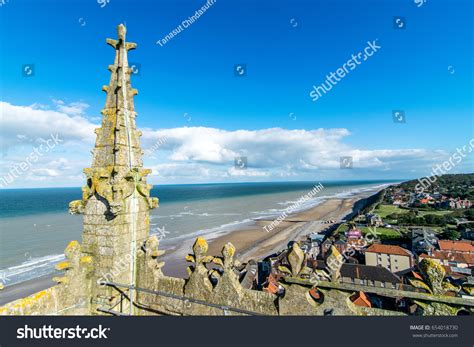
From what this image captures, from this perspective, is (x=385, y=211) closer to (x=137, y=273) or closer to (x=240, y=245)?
(x=240, y=245)

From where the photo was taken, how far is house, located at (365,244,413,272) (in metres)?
42.6

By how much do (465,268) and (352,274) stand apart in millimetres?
17703

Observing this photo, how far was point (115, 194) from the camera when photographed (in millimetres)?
4898

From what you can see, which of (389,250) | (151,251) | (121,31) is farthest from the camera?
(389,250)

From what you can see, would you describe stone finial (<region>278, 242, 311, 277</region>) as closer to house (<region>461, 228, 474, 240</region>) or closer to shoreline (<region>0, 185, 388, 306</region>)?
shoreline (<region>0, 185, 388, 306</region>)

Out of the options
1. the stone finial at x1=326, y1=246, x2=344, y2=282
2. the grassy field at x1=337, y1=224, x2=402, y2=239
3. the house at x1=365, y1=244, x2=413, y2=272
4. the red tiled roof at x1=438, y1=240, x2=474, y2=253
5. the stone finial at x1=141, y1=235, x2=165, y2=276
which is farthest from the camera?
the grassy field at x1=337, y1=224, x2=402, y2=239

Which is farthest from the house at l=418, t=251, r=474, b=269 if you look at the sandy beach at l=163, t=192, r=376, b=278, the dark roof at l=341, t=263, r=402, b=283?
the sandy beach at l=163, t=192, r=376, b=278

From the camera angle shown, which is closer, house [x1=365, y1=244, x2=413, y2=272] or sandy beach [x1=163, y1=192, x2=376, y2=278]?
sandy beach [x1=163, y1=192, x2=376, y2=278]

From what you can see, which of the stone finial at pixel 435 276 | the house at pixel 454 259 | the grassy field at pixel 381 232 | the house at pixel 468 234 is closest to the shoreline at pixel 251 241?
the grassy field at pixel 381 232

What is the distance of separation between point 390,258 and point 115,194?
4909 cm

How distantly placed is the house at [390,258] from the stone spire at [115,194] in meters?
46.6

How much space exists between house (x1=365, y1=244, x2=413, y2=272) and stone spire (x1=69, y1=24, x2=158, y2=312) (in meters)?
46.6

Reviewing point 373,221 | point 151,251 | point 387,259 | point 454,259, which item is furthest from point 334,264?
point 373,221
